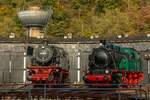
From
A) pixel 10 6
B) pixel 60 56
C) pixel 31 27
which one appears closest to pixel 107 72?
pixel 60 56

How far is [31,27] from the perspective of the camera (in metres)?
53.0

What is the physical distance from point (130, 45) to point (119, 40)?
99 cm

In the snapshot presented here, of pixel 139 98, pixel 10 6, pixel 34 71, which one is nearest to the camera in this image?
pixel 139 98

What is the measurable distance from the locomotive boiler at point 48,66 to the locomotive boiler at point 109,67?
7.92 feet

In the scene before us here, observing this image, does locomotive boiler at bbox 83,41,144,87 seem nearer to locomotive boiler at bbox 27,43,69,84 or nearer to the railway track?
locomotive boiler at bbox 27,43,69,84

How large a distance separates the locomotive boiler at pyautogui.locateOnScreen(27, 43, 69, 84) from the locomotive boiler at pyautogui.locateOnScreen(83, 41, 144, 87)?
7.92 ft

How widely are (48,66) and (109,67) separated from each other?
4030 mm

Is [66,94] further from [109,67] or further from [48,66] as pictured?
[48,66]

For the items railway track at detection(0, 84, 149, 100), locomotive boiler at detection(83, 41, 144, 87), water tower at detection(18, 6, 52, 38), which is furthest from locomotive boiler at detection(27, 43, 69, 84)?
water tower at detection(18, 6, 52, 38)

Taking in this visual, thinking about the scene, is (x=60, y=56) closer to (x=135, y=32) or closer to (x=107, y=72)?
(x=107, y=72)

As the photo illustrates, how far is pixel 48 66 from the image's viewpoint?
3022 centimetres

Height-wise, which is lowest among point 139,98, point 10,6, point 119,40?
point 139,98

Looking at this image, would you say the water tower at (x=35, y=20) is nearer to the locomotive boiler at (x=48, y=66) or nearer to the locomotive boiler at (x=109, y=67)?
the locomotive boiler at (x=48, y=66)

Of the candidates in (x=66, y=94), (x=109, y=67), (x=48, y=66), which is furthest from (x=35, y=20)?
(x=66, y=94)
